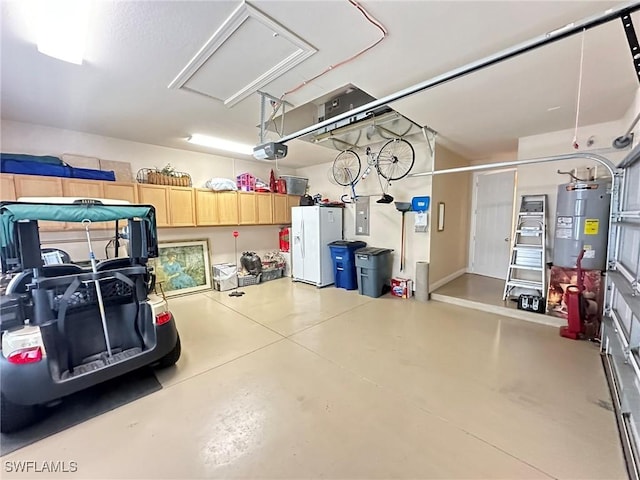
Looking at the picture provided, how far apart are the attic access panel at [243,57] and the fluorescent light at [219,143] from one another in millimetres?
1794

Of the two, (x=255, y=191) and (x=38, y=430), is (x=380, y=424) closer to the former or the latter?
(x=38, y=430)

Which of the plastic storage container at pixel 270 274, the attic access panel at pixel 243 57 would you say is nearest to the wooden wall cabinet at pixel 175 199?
the plastic storage container at pixel 270 274

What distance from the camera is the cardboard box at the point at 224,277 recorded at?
555 cm

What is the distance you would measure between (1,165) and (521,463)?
246 inches

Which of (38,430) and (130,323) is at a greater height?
(130,323)

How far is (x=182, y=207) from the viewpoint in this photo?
4.98 metres

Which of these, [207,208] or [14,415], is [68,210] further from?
[207,208]

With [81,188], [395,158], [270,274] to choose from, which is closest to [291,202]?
[270,274]

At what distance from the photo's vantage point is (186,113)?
352 centimetres

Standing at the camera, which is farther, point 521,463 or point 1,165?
point 1,165

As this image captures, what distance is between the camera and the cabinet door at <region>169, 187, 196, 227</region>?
4.86m

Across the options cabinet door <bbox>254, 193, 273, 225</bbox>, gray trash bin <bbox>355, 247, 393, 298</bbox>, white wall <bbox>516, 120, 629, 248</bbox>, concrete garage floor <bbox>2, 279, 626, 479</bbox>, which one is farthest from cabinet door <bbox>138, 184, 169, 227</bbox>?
white wall <bbox>516, 120, 629, 248</bbox>

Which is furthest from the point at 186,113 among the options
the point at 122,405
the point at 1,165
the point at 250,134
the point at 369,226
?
the point at 369,226

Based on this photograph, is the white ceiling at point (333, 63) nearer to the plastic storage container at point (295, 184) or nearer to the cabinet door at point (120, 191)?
the cabinet door at point (120, 191)
